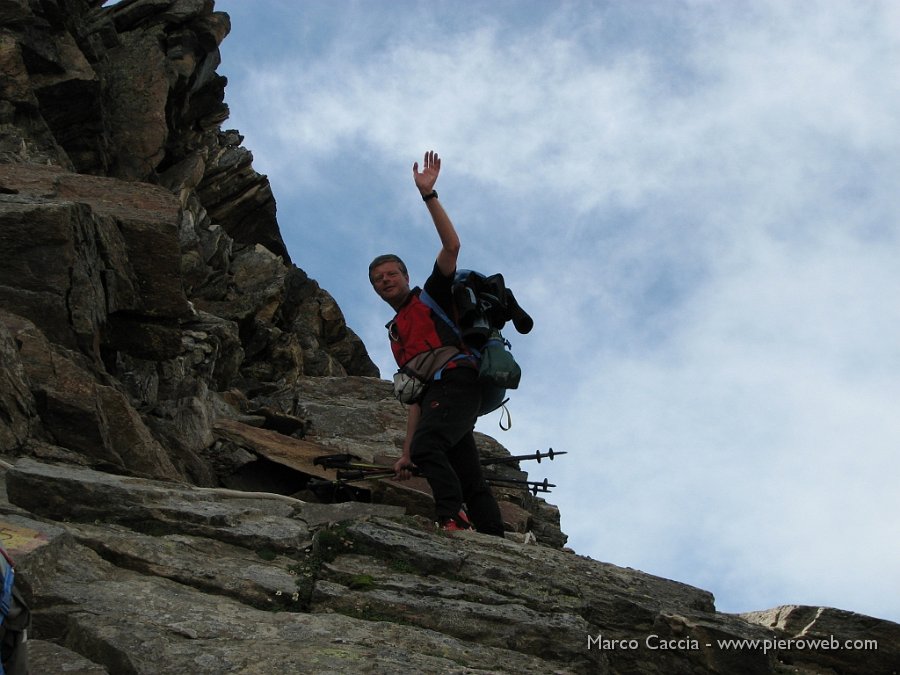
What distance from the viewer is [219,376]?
2077 cm

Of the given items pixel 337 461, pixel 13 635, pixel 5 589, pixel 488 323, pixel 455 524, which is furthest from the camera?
pixel 337 461

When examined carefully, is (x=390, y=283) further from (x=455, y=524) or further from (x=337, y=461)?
(x=337, y=461)

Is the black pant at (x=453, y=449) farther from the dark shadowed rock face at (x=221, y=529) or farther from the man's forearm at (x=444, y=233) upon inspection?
the man's forearm at (x=444, y=233)

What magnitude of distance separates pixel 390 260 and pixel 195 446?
5.36 metres

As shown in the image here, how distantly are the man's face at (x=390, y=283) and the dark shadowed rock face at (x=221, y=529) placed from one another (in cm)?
215

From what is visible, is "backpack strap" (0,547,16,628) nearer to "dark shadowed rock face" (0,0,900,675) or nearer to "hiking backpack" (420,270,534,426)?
"dark shadowed rock face" (0,0,900,675)

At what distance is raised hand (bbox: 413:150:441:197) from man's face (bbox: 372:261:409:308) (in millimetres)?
1038

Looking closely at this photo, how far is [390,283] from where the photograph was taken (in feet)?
34.2

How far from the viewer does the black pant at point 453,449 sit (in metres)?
9.70

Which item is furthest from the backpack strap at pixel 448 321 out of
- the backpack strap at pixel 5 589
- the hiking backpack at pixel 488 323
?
the backpack strap at pixel 5 589

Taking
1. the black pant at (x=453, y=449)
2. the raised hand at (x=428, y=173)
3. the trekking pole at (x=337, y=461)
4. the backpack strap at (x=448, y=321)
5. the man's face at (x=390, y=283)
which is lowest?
the black pant at (x=453, y=449)

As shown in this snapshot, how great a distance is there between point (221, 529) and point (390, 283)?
3.22 m

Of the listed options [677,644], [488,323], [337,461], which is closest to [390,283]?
[488,323]

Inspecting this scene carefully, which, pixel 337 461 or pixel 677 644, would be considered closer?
pixel 677 644
